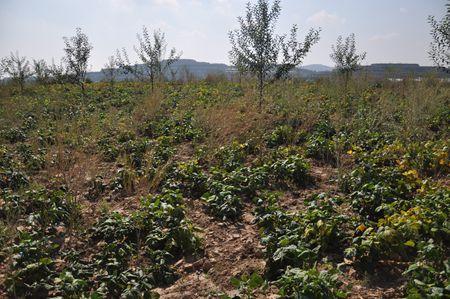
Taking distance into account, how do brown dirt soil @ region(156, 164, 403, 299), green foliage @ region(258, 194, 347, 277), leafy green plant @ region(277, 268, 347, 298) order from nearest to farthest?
leafy green plant @ region(277, 268, 347, 298), brown dirt soil @ region(156, 164, 403, 299), green foliage @ region(258, 194, 347, 277)

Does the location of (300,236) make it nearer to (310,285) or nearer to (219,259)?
(219,259)

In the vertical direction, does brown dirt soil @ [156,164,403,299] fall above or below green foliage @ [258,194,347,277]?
below

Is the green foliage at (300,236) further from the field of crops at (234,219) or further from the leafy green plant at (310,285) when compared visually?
the leafy green plant at (310,285)

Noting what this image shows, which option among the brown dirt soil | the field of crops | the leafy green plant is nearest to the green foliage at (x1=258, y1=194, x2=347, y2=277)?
the field of crops

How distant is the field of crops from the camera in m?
3.11

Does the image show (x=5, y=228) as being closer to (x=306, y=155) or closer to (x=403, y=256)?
(x=403, y=256)

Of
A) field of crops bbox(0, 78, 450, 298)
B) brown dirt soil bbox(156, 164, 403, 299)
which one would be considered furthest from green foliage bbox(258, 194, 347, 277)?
brown dirt soil bbox(156, 164, 403, 299)

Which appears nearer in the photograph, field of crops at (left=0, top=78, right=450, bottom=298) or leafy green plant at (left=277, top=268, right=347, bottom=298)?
leafy green plant at (left=277, top=268, right=347, bottom=298)

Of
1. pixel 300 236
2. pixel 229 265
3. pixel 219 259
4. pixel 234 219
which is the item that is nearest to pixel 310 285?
pixel 300 236

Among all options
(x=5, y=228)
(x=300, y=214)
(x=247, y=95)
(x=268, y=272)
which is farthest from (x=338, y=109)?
(x=5, y=228)

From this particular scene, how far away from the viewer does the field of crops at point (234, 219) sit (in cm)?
311

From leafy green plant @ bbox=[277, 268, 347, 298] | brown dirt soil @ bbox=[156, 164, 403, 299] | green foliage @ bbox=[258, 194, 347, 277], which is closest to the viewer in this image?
leafy green plant @ bbox=[277, 268, 347, 298]

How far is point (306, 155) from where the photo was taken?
22.9 ft

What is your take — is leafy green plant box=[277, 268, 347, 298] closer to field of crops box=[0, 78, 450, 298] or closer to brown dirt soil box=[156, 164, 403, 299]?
field of crops box=[0, 78, 450, 298]
